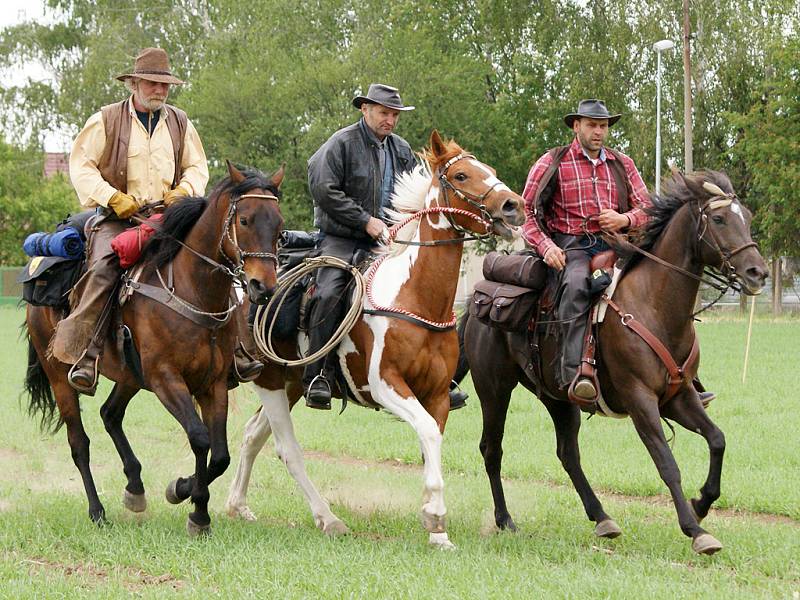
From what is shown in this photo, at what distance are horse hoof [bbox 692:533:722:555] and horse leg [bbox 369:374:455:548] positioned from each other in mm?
1536

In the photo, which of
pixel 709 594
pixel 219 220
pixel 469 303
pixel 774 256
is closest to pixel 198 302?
pixel 219 220

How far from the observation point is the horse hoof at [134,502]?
28.8 ft

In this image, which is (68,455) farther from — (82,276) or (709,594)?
(709,594)

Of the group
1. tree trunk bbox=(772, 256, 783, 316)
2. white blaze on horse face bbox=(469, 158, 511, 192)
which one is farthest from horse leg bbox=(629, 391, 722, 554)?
tree trunk bbox=(772, 256, 783, 316)

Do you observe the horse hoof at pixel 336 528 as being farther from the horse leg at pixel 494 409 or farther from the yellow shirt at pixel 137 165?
the yellow shirt at pixel 137 165

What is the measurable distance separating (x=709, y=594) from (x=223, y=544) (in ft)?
10.2

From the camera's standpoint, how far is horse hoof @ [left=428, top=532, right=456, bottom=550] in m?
7.42

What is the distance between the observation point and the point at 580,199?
27.8 feet

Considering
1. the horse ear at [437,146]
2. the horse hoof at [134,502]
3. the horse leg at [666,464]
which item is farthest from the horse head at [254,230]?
the horse leg at [666,464]

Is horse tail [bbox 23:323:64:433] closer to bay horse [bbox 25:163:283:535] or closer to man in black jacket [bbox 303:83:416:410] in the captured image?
bay horse [bbox 25:163:283:535]

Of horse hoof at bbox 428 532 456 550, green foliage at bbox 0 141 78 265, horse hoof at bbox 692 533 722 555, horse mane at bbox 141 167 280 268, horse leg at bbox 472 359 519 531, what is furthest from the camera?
green foliage at bbox 0 141 78 265

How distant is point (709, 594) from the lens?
601 cm

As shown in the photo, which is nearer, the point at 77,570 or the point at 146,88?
the point at 77,570

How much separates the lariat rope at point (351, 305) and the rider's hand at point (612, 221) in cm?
107
